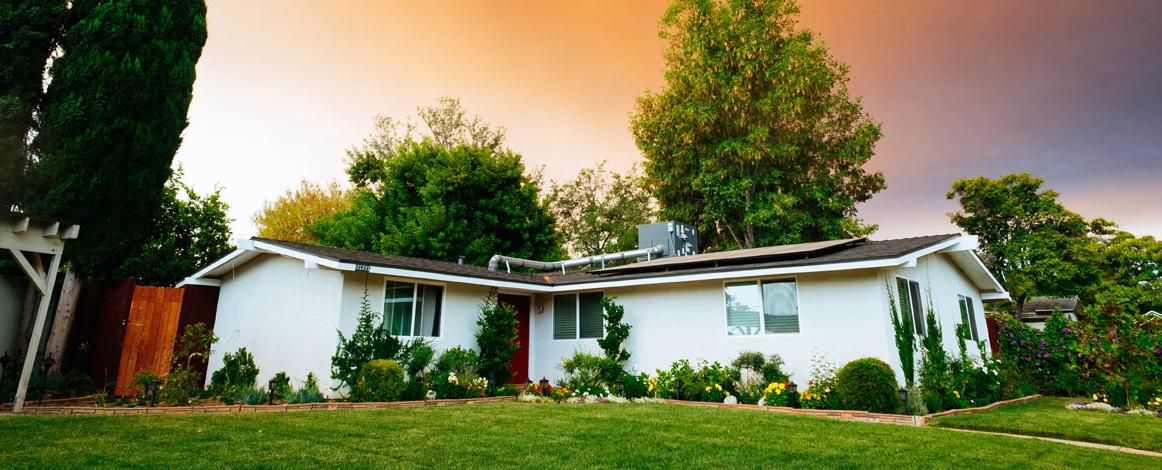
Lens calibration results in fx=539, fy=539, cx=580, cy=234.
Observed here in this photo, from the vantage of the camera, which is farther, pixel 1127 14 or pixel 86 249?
pixel 1127 14

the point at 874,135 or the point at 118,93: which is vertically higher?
the point at 874,135

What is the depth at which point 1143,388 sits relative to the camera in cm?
979

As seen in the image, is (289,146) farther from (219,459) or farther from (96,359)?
(219,459)

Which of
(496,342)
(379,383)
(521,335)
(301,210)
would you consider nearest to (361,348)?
(379,383)

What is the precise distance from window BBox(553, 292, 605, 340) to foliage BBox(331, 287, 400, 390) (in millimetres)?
4655

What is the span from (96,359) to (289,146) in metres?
12.7

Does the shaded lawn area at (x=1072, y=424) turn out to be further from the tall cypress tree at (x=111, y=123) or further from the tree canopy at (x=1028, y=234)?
the tree canopy at (x=1028, y=234)

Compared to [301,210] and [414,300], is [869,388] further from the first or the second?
[301,210]

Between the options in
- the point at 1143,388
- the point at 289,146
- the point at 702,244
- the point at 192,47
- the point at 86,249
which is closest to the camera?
the point at 1143,388

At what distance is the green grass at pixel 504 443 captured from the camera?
4.93 metres

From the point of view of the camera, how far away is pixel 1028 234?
91.3ft

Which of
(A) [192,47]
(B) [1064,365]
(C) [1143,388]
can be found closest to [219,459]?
(A) [192,47]

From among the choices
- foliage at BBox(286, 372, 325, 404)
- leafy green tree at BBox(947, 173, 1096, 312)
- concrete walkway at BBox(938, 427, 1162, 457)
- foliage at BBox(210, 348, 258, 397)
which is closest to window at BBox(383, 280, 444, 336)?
foliage at BBox(286, 372, 325, 404)

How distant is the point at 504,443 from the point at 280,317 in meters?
8.39
